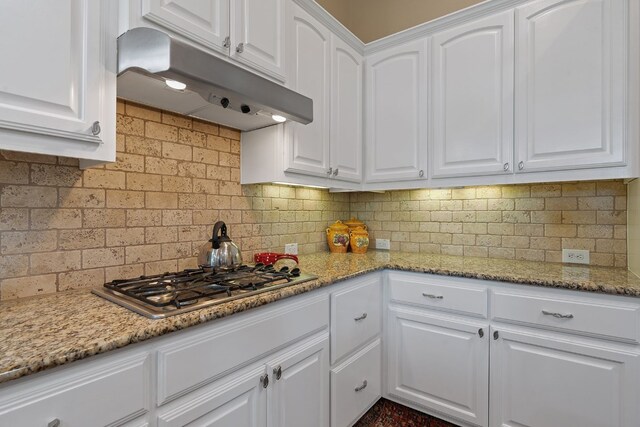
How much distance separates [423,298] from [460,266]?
0.30m

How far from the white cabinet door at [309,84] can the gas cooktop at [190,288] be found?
657 mm

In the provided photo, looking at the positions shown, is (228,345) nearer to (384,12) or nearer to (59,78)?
(59,78)

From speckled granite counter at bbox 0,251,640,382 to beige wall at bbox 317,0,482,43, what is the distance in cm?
201

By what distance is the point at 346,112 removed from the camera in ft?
7.45

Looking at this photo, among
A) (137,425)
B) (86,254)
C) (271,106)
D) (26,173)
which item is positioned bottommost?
(137,425)

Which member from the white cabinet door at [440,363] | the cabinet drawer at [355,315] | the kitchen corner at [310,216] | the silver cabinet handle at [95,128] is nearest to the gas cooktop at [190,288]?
the kitchen corner at [310,216]

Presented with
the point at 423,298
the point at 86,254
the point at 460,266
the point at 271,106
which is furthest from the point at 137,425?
the point at 460,266

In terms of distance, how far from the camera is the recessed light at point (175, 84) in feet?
3.88

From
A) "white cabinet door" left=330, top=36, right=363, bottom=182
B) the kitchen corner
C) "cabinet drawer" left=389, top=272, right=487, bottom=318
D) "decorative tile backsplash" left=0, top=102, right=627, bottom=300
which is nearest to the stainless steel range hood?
the kitchen corner

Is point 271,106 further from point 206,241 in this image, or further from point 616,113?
point 616,113

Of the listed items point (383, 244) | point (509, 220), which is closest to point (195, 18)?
point (383, 244)

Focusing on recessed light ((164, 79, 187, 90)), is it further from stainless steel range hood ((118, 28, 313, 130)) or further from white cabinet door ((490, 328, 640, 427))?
white cabinet door ((490, 328, 640, 427))

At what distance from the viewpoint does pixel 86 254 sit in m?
1.33

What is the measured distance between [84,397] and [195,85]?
1.00 meters
